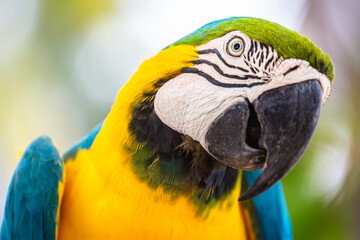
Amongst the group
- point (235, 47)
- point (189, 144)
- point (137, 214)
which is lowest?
point (137, 214)

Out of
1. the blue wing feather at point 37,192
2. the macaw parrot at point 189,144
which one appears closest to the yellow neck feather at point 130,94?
the macaw parrot at point 189,144

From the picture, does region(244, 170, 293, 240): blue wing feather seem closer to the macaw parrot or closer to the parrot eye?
the macaw parrot

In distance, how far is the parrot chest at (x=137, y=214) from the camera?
5.22 feet

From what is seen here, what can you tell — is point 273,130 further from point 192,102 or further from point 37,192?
point 37,192

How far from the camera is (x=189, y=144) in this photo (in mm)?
1580

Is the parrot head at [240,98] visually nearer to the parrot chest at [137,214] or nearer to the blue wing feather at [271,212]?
the parrot chest at [137,214]

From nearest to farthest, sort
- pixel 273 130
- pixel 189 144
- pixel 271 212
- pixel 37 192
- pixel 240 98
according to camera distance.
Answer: pixel 273 130 < pixel 240 98 < pixel 189 144 < pixel 37 192 < pixel 271 212

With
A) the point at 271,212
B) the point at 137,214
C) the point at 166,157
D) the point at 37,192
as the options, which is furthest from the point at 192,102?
the point at 271,212

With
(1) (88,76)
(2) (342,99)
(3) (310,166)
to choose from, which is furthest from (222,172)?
(1) (88,76)

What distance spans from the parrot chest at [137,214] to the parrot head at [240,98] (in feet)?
0.50

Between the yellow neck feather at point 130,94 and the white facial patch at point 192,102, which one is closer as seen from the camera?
the white facial patch at point 192,102

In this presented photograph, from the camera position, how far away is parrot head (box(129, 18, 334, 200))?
4.35ft

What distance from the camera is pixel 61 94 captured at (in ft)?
18.6

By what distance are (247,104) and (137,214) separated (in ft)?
2.13
